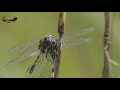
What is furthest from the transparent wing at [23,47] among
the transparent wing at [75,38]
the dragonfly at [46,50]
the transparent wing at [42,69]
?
the transparent wing at [75,38]

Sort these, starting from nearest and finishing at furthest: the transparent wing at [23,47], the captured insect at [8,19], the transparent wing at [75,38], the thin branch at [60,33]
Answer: the thin branch at [60,33] → the transparent wing at [75,38] → the transparent wing at [23,47] → the captured insect at [8,19]

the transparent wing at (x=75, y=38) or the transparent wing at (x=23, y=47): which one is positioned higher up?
the transparent wing at (x=75, y=38)

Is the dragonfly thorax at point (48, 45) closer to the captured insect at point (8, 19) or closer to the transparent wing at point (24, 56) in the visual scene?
the transparent wing at point (24, 56)

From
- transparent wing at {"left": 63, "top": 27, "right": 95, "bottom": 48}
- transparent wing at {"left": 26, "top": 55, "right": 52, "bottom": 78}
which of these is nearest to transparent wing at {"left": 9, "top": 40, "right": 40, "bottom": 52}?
transparent wing at {"left": 26, "top": 55, "right": 52, "bottom": 78}

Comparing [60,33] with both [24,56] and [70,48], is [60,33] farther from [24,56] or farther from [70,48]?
[24,56]

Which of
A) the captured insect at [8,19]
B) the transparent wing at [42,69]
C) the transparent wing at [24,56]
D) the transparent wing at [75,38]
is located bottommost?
the transparent wing at [42,69]
